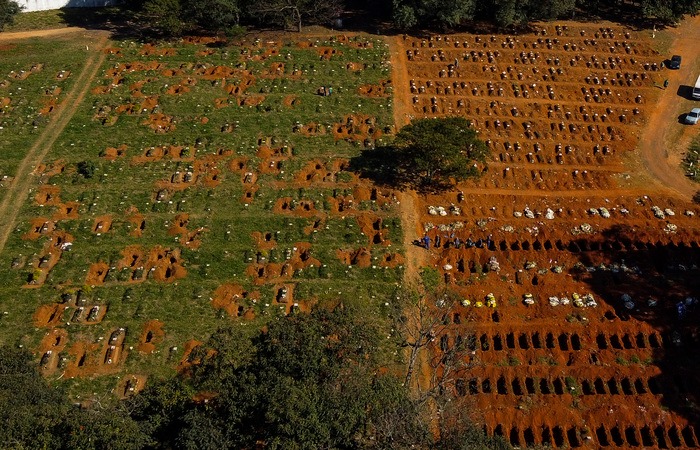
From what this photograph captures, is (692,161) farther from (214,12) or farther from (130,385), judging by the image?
(214,12)

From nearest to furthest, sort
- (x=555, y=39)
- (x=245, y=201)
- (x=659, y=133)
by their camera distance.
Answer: (x=245, y=201)
(x=659, y=133)
(x=555, y=39)

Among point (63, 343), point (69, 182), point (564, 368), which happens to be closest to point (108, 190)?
point (69, 182)

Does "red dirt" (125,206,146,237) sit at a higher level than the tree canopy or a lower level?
lower

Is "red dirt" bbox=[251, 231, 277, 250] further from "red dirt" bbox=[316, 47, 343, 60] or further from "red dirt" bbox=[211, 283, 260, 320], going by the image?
"red dirt" bbox=[316, 47, 343, 60]

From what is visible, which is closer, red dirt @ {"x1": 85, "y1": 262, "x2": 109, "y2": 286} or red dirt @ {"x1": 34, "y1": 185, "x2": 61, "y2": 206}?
red dirt @ {"x1": 85, "y1": 262, "x2": 109, "y2": 286}

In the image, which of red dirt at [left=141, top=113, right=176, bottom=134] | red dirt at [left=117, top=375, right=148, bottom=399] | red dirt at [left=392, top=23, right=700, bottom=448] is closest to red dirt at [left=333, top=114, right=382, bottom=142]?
red dirt at [left=392, top=23, right=700, bottom=448]

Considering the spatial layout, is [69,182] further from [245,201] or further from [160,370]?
[160,370]

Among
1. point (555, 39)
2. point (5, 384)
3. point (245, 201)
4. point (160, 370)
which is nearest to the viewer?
point (5, 384)
